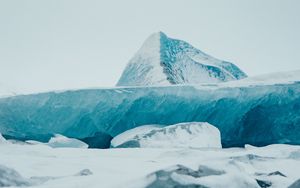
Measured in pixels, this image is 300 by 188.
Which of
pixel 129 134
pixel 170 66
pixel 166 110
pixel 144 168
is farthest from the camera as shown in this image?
pixel 170 66

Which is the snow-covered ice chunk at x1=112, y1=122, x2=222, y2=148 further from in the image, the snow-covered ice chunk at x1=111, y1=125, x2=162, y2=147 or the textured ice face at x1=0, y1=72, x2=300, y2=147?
the textured ice face at x1=0, y1=72, x2=300, y2=147

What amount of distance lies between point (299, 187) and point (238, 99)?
889cm

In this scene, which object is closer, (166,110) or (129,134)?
(129,134)

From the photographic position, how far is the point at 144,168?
5.77 metres

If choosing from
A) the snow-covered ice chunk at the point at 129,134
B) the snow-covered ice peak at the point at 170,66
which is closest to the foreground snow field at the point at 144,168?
the snow-covered ice chunk at the point at 129,134

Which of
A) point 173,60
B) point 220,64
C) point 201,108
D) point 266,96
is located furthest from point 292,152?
point 220,64

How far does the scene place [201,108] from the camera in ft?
41.6

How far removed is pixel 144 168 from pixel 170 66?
1111 centimetres

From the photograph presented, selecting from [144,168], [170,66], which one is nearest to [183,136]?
[144,168]

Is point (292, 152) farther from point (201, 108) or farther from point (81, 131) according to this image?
point (81, 131)

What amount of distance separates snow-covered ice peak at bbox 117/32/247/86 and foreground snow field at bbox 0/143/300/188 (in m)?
7.58

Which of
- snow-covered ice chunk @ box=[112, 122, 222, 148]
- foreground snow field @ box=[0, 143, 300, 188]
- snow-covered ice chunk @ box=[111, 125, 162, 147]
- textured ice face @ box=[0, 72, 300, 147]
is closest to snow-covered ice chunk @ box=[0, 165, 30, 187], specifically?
foreground snow field @ box=[0, 143, 300, 188]

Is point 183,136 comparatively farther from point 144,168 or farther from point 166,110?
point 144,168

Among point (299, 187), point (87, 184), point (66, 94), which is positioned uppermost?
point (299, 187)
